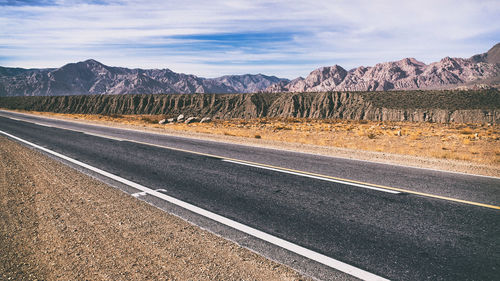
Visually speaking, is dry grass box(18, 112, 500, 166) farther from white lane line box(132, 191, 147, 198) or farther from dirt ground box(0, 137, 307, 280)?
white lane line box(132, 191, 147, 198)

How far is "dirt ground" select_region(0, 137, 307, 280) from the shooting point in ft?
10.1

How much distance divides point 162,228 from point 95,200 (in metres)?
2.02

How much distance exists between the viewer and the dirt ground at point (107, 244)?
3086 millimetres

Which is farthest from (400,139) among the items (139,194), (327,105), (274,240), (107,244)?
(327,105)

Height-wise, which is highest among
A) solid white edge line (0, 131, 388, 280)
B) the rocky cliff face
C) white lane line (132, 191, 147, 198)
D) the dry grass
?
the rocky cliff face

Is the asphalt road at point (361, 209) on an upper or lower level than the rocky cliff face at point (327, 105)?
lower

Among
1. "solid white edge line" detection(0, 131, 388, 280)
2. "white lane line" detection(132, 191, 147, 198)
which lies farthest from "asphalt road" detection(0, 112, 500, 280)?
"white lane line" detection(132, 191, 147, 198)

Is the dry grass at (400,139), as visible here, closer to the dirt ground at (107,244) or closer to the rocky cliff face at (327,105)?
the dirt ground at (107,244)

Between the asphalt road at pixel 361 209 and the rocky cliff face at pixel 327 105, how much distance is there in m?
59.3

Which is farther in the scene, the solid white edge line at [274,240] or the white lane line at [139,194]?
the white lane line at [139,194]

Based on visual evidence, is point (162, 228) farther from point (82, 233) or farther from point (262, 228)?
point (262, 228)

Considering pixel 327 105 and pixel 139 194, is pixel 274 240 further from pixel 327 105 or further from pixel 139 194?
pixel 327 105

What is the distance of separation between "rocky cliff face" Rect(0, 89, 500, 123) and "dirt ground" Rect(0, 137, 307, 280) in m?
63.9

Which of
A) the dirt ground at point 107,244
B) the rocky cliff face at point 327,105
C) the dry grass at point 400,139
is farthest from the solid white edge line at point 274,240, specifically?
the rocky cliff face at point 327,105
